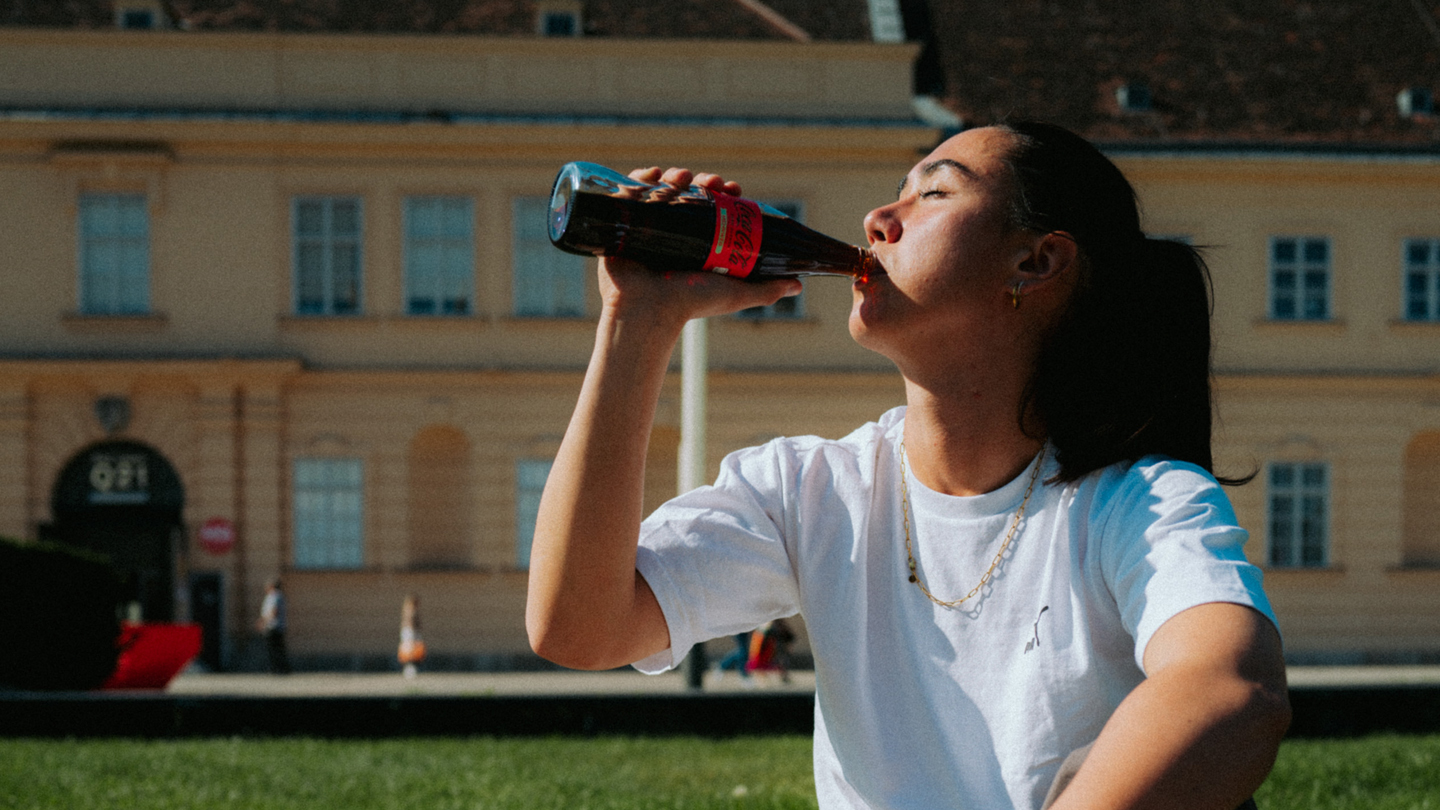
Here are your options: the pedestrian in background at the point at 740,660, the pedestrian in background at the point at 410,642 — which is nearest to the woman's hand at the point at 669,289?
the pedestrian in background at the point at 740,660

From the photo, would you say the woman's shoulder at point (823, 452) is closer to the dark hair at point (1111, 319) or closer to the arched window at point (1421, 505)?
the dark hair at point (1111, 319)

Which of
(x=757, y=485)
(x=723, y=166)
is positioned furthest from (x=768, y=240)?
(x=723, y=166)

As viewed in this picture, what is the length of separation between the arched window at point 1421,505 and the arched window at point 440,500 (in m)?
16.1

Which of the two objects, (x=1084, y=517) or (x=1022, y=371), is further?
(x=1022, y=371)

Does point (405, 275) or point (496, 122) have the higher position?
point (496, 122)

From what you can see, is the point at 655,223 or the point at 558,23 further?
the point at 558,23

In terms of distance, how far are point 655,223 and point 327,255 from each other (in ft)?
75.1

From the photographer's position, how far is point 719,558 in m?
2.19

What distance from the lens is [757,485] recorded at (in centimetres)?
227

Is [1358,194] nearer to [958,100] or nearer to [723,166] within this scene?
[958,100]

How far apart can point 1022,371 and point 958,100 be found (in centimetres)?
2443

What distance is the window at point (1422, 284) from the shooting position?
82.5 feet

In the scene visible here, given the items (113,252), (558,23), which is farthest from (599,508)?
(558,23)

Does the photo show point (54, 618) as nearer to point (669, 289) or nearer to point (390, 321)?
point (390, 321)
